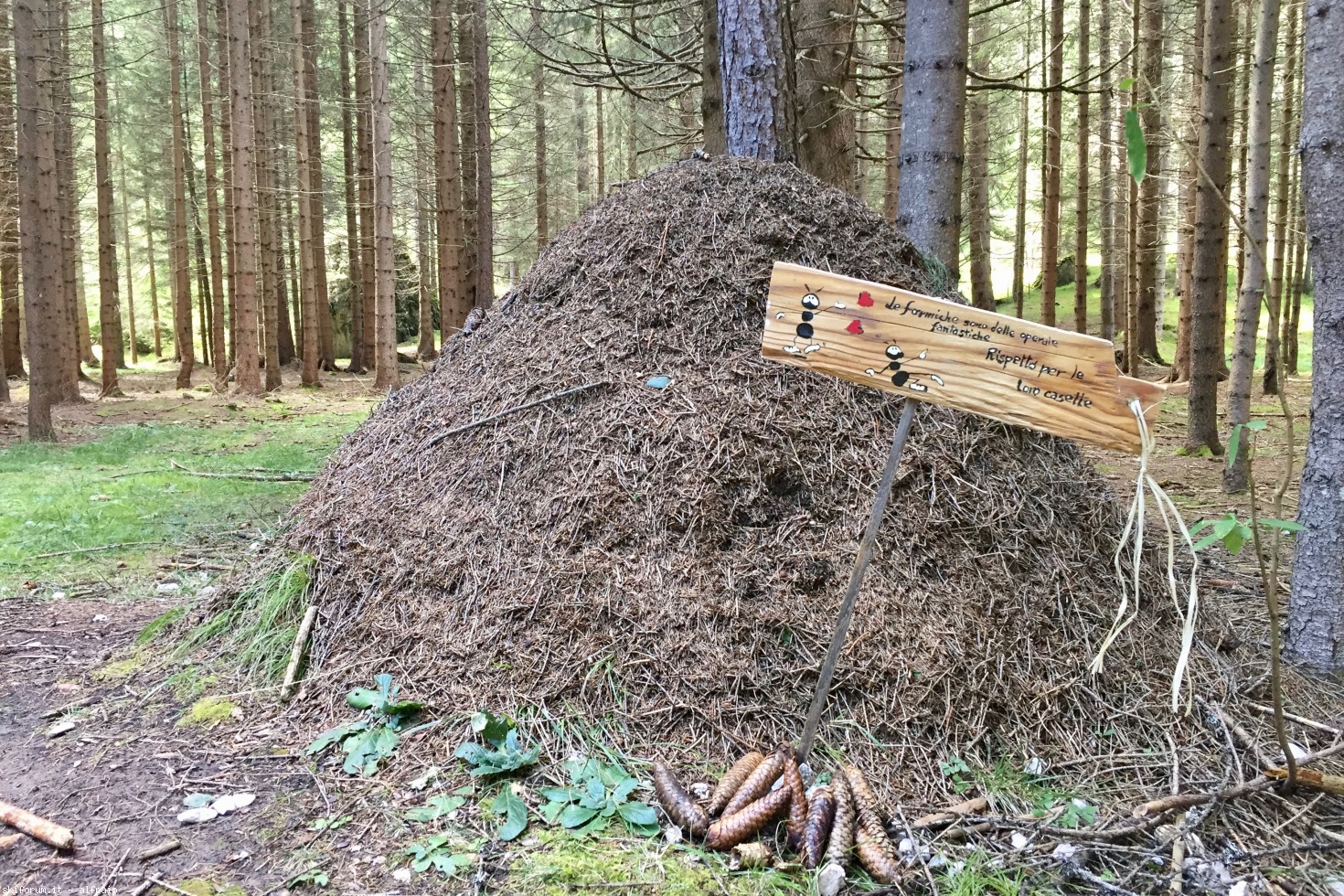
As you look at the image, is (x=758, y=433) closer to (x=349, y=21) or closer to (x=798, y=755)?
(x=798, y=755)

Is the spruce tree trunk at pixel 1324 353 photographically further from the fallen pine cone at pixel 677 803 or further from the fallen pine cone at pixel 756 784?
the fallen pine cone at pixel 677 803

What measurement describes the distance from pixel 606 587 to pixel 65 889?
5.66 feet

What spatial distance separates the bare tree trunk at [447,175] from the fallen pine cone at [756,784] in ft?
34.0

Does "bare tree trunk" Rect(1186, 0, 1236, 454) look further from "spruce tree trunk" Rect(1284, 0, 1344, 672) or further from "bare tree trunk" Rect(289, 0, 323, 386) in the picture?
"bare tree trunk" Rect(289, 0, 323, 386)

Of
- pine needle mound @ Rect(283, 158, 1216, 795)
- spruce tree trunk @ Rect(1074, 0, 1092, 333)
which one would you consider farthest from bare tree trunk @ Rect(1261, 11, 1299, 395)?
pine needle mound @ Rect(283, 158, 1216, 795)

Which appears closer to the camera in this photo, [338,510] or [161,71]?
[338,510]

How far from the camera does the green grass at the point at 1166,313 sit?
1841 centimetres

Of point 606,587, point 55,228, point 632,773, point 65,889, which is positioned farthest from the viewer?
point 55,228

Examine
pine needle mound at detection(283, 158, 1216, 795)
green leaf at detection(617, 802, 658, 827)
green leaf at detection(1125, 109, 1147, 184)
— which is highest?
green leaf at detection(1125, 109, 1147, 184)

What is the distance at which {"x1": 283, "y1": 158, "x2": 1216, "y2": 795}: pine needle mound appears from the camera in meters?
2.66

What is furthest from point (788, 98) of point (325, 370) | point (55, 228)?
point (325, 370)

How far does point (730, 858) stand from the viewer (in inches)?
84.5

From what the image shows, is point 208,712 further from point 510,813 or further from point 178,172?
A: point 178,172

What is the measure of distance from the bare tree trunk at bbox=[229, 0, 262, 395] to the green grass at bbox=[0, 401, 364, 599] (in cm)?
296
